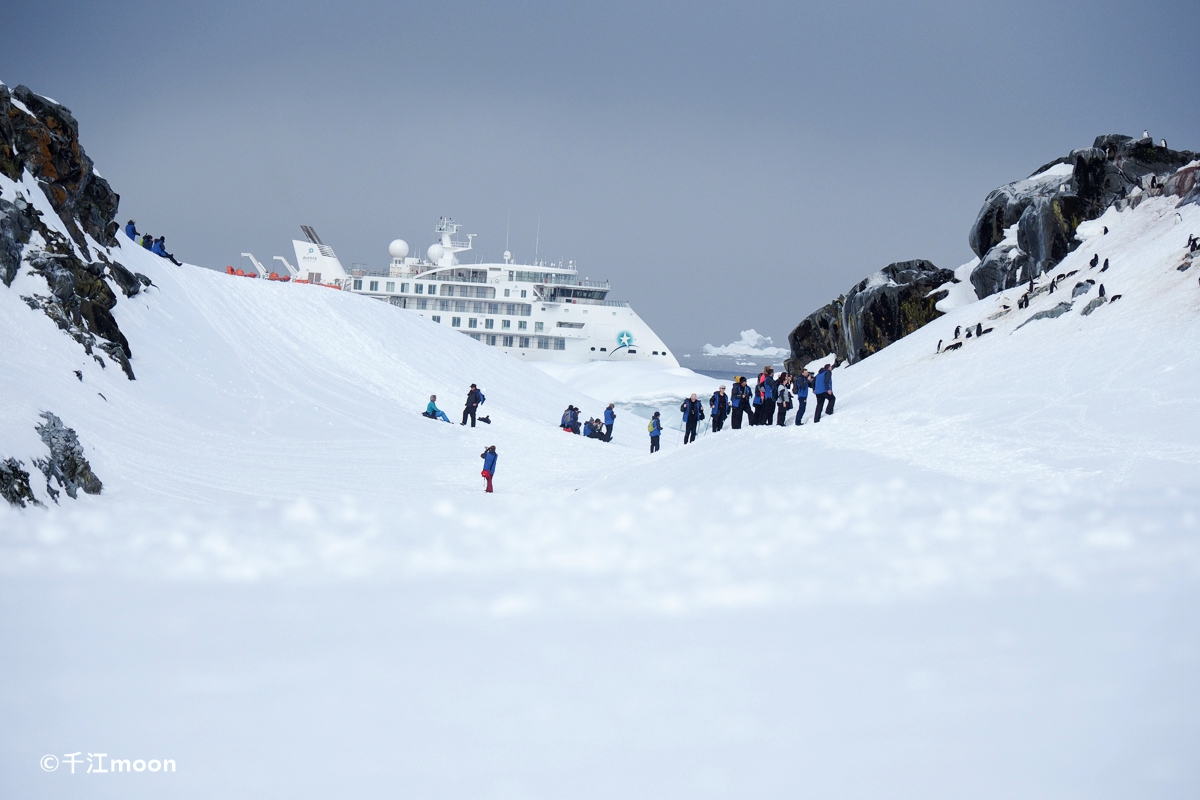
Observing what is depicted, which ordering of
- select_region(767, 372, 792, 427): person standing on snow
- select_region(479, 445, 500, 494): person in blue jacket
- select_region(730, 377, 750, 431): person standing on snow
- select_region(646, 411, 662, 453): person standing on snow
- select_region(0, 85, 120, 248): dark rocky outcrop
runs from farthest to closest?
select_region(0, 85, 120, 248): dark rocky outcrop, select_region(646, 411, 662, 453): person standing on snow, select_region(730, 377, 750, 431): person standing on snow, select_region(767, 372, 792, 427): person standing on snow, select_region(479, 445, 500, 494): person in blue jacket

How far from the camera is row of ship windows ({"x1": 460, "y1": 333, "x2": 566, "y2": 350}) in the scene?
64.1 meters

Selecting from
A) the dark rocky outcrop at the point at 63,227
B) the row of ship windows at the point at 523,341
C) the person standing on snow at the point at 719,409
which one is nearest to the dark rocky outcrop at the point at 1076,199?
the person standing on snow at the point at 719,409

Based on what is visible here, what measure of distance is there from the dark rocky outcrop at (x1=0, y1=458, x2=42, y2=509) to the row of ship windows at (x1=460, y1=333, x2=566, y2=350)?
175 ft

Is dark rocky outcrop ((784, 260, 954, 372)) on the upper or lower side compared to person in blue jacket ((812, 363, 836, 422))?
upper

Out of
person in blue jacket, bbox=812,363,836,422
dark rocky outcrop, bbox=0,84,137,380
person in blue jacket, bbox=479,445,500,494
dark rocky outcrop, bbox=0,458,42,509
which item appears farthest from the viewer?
person in blue jacket, bbox=812,363,836,422

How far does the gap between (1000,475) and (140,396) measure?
55.7 ft

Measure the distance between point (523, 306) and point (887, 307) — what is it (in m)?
29.4

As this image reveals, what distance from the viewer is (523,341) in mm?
65188

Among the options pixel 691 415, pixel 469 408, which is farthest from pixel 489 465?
pixel 469 408

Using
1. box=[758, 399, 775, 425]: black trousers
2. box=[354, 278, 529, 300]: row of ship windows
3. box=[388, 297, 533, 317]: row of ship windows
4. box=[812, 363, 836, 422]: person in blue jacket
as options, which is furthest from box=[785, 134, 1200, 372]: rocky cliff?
box=[354, 278, 529, 300]: row of ship windows

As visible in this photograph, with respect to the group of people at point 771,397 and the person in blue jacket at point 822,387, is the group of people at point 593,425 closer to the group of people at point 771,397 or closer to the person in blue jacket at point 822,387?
the group of people at point 771,397

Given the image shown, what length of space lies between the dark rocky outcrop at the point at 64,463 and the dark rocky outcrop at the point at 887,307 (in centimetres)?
3399

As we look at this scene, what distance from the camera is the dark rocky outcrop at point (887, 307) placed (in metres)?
41.0

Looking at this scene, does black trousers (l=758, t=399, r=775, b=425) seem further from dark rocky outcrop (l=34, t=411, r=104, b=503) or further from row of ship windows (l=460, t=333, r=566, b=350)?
row of ship windows (l=460, t=333, r=566, b=350)
